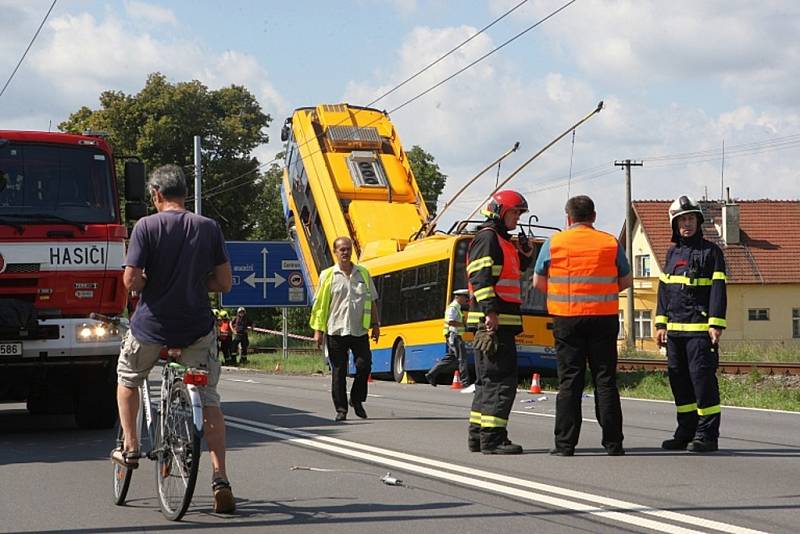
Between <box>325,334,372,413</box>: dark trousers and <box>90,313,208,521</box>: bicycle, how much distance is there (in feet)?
19.1

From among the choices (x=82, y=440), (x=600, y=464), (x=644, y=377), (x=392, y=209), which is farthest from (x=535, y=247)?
(x=600, y=464)

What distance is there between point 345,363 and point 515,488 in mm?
5680

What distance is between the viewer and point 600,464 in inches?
372

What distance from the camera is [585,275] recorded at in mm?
9891

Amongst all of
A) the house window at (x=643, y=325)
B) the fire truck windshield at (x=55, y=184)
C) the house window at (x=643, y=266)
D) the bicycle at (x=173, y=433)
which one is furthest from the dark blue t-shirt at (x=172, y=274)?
the house window at (x=643, y=266)

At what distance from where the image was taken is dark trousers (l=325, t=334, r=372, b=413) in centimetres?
1367

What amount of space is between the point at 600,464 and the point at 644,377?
14.0 m

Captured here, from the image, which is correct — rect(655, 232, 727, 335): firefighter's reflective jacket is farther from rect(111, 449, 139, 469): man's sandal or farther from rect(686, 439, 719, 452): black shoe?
rect(111, 449, 139, 469): man's sandal

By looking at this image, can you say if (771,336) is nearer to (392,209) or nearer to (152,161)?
(152,161)

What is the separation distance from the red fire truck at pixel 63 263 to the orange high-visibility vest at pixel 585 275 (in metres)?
4.27

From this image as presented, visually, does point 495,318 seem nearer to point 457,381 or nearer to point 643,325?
point 457,381

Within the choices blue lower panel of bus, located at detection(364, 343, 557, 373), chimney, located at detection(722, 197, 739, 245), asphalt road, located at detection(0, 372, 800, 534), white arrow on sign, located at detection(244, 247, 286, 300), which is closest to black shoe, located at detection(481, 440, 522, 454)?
asphalt road, located at detection(0, 372, 800, 534)

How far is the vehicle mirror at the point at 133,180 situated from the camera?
504 inches

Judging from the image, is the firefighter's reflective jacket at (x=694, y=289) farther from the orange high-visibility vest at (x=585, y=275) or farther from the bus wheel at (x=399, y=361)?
the bus wheel at (x=399, y=361)
